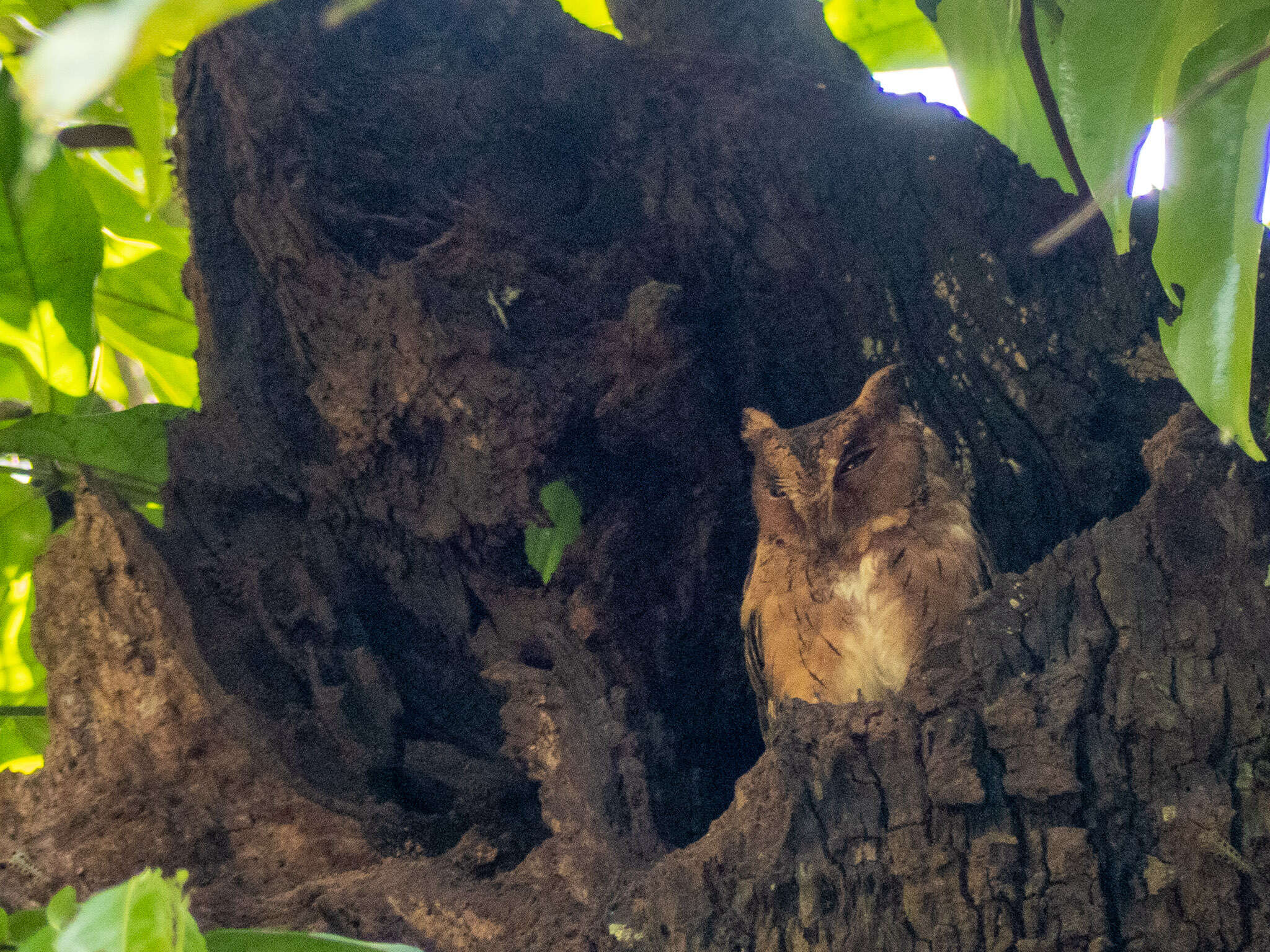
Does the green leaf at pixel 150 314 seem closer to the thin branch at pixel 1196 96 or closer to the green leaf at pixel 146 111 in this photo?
the green leaf at pixel 146 111

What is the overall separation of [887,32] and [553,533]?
1.17 m

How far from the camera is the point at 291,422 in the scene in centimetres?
129

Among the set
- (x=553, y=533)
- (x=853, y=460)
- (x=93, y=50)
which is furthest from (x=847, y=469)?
(x=93, y=50)

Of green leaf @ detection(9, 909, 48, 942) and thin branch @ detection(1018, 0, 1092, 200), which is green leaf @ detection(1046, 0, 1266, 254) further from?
green leaf @ detection(9, 909, 48, 942)

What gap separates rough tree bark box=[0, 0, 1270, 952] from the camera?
3.74ft

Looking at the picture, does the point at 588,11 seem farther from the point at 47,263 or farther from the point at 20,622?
the point at 20,622

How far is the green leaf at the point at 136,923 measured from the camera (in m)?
0.70

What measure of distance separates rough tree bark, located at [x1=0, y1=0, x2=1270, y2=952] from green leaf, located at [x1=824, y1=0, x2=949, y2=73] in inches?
15.9

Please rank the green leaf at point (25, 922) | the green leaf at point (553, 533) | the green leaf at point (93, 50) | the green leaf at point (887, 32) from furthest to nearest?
the green leaf at point (887, 32) → the green leaf at point (553, 533) → the green leaf at point (25, 922) → the green leaf at point (93, 50)

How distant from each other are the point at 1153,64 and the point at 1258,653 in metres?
0.47

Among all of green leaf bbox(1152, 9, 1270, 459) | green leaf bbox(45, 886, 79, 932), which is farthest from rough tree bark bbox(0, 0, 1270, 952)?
green leaf bbox(1152, 9, 1270, 459)

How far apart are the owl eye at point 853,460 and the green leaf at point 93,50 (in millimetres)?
1192

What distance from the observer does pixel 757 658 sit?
134 cm

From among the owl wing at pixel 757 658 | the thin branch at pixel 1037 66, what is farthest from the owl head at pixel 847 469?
the thin branch at pixel 1037 66
